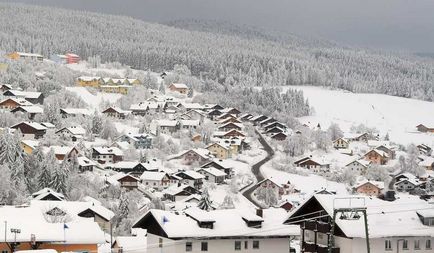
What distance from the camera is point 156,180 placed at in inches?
3206

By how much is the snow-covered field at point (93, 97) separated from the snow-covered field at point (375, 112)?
114 feet

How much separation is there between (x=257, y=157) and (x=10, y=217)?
73148mm

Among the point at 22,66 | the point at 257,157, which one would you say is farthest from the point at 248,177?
the point at 22,66

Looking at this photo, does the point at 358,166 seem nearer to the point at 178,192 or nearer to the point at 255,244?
the point at 178,192

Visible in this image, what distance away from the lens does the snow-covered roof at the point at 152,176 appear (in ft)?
267

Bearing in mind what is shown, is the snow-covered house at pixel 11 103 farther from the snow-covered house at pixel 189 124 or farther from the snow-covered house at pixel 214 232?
the snow-covered house at pixel 214 232

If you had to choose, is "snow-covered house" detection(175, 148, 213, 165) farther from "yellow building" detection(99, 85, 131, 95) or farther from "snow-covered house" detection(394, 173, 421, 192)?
"yellow building" detection(99, 85, 131, 95)

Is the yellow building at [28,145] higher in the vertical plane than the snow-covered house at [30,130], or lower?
lower

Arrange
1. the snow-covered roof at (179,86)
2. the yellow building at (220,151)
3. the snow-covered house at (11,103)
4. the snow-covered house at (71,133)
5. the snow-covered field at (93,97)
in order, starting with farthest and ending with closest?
the snow-covered roof at (179,86) → the snow-covered field at (93,97) → the snow-covered house at (11,103) → the yellow building at (220,151) → the snow-covered house at (71,133)

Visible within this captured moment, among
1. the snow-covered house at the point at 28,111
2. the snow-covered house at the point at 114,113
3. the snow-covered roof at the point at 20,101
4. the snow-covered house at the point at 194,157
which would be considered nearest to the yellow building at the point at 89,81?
the snow-covered house at the point at 114,113

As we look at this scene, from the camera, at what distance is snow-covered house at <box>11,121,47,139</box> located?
3720 inches

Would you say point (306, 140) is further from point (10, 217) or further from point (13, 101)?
point (10, 217)

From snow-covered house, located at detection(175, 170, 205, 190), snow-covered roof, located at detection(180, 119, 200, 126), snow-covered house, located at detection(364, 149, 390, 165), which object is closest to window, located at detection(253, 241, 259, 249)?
snow-covered house, located at detection(175, 170, 205, 190)

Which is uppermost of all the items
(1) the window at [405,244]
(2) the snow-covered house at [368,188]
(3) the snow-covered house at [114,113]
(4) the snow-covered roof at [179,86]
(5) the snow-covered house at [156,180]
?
(4) the snow-covered roof at [179,86]
